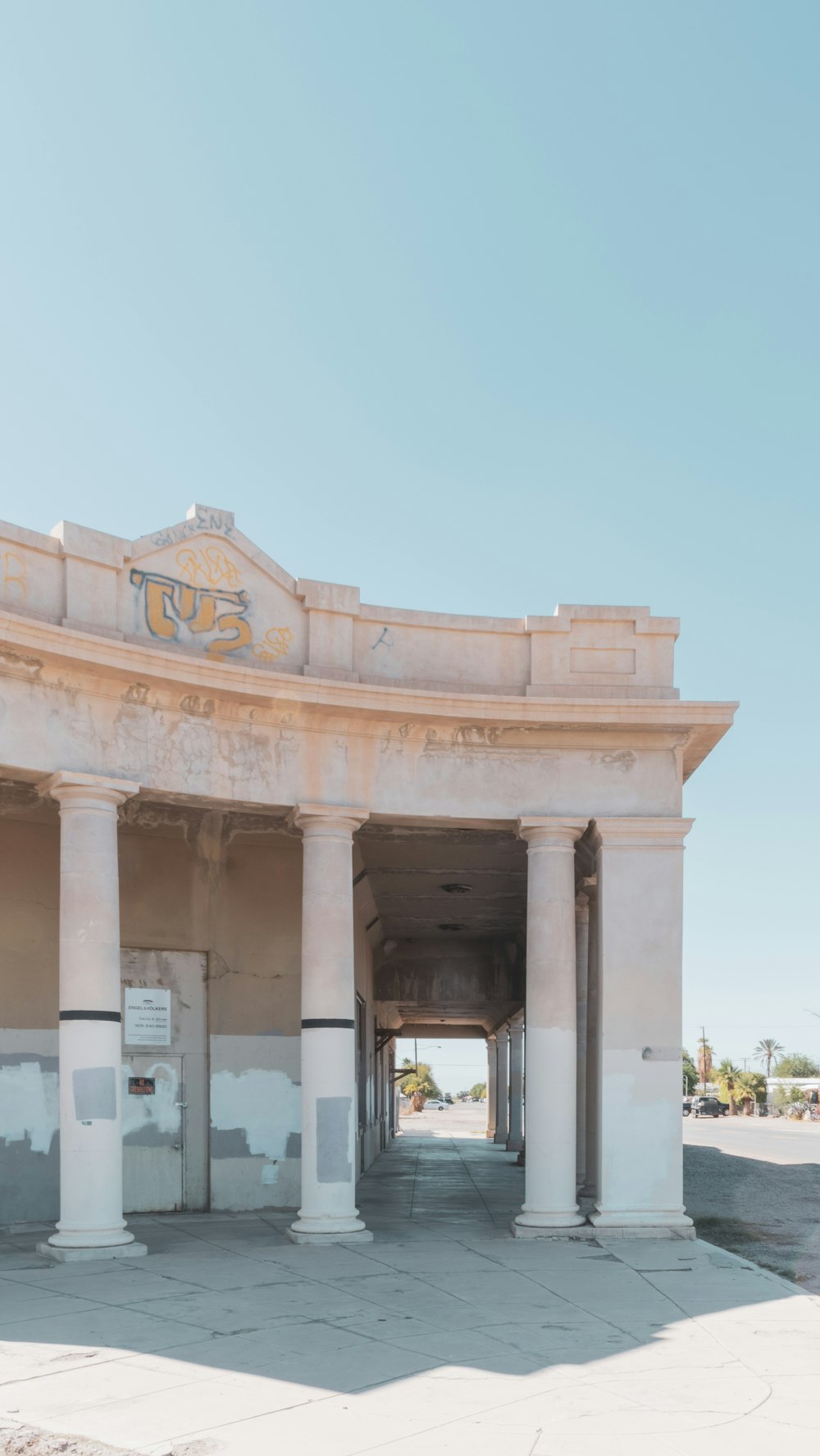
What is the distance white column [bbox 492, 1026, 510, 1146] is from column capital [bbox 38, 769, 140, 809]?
27.6 metres

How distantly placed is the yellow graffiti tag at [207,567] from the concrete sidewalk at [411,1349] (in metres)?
7.07

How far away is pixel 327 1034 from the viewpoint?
14242 mm

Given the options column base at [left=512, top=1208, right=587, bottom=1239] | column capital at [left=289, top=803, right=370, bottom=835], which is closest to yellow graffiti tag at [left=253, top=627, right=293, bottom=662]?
column capital at [left=289, top=803, right=370, bottom=835]

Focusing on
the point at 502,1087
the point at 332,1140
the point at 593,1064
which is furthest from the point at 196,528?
the point at 502,1087

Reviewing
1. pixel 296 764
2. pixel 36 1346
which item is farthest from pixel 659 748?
pixel 36 1346

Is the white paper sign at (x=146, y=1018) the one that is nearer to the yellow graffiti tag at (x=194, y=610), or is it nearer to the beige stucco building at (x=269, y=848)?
the beige stucco building at (x=269, y=848)

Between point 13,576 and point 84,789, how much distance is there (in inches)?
88.6

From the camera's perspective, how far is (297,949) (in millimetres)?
17609

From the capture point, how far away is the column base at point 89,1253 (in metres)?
12.2

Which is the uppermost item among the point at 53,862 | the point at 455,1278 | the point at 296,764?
the point at 296,764

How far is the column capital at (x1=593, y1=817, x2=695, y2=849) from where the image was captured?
15.0m

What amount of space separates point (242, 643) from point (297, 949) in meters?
4.94

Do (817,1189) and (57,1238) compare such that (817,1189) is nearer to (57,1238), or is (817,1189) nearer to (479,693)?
(479,693)

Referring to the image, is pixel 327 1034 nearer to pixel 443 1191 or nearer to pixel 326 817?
pixel 326 817
